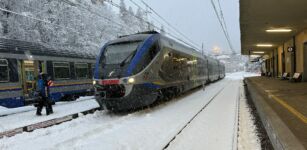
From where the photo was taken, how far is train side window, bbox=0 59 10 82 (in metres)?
12.1

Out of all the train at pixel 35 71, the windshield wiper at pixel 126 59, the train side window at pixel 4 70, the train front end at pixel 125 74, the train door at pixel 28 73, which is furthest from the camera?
the train door at pixel 28 73

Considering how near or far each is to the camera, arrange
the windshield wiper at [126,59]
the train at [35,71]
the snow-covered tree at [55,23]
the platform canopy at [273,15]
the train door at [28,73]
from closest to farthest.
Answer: the windshield wiper at [126,59] < the platform canopy at [273,15] < the train at [35,71] < the train door at [28,73] < the snow-covered tree at [55,23]

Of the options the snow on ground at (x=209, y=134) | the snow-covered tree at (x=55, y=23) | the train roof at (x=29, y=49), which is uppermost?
the snow-covered tree at (x=55, y=23)

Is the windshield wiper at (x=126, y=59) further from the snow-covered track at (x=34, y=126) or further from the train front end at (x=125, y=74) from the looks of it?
the snow-covered track at (x=34, y=126)

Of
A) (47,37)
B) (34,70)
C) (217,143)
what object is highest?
(47,37)

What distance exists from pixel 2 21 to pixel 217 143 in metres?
28.6

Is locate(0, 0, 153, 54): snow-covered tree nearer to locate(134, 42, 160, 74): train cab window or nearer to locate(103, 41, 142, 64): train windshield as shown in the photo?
locate(103, 41, 142, 64): train windshield

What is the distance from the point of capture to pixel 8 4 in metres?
30.2

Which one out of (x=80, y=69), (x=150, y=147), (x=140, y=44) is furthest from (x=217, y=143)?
(x=80, y=69)

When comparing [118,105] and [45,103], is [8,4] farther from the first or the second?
[118,105]

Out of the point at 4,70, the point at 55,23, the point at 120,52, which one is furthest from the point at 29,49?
the point at 55,23

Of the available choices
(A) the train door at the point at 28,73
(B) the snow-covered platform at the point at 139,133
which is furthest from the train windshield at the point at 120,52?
(A) the train door at the point at 28,73

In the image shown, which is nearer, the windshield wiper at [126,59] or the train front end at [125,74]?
the train front end at [125,74]

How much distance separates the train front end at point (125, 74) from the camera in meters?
9.89
